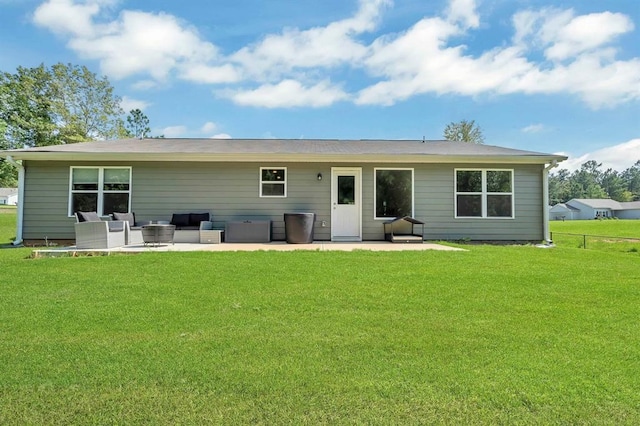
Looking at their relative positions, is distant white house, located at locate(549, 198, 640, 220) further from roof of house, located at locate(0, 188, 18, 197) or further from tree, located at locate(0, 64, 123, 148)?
roof of house, located at locate(0, 188, 18, 197)

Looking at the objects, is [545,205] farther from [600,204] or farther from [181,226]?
[600,204]

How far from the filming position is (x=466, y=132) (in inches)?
1351

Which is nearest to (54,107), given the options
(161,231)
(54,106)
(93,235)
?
(54,106)

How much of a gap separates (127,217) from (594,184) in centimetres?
10762

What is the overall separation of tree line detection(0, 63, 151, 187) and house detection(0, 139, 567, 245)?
18.1 metres

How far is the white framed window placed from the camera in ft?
33.7

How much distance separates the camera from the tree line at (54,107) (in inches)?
1061

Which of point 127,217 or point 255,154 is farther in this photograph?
point 255,154

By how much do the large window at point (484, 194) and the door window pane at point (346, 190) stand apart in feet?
9.49

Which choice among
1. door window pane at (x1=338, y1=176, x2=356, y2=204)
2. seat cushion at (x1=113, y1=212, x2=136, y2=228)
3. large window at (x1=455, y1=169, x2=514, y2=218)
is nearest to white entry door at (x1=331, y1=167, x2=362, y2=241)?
door window pane at (x1=338, y1=176, x2=356, y2=204)

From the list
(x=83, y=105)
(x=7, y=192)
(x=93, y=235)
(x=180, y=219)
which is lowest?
(x=93, y=235)

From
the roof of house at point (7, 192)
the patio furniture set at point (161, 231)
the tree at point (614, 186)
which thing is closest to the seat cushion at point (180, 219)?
the patio furniture set at point (161, 231)

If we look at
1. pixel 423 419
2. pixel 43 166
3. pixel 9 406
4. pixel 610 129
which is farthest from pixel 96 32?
pixel 610 129

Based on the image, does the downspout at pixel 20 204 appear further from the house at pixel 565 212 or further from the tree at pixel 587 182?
the tree at pixel 587 182
